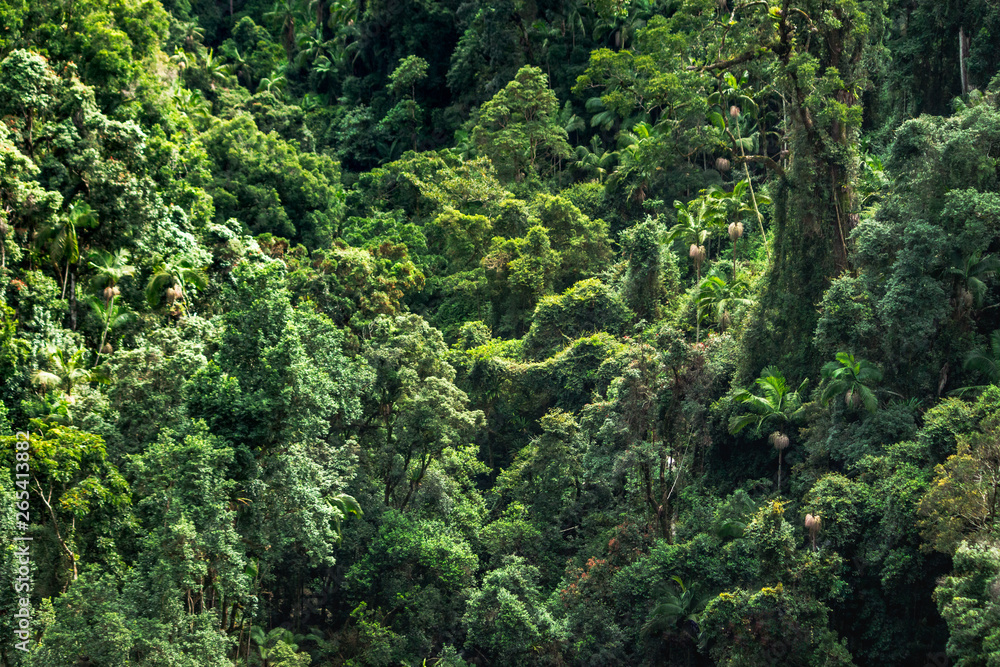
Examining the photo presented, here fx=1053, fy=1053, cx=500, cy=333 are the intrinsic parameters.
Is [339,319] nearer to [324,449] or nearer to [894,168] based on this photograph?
[324,449]

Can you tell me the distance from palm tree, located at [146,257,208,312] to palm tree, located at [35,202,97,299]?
1.67m

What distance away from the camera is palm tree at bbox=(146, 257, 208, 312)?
22.6 m

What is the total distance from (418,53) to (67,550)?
4125 centimetres

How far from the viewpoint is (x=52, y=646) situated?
15.4 metres

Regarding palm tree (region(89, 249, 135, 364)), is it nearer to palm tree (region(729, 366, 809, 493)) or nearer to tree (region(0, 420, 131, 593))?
tree (region(0, 420, 131, 593))

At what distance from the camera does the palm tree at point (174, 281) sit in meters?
22.6

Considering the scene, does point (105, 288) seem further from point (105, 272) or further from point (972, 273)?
point (972, 273)

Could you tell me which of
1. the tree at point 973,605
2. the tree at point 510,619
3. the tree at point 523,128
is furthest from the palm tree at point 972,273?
the tree at point 523,128

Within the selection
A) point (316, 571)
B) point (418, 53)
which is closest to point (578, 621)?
point (316, 571)

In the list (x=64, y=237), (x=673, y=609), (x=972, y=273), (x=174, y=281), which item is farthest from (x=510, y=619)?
(x=64, y=237)

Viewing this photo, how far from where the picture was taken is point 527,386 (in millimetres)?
31656

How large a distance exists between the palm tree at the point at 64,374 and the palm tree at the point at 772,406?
45.1ft

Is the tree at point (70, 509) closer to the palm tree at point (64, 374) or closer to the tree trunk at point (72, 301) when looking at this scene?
the palm tree at point (64, 374)

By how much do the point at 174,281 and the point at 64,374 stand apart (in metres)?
3.32
